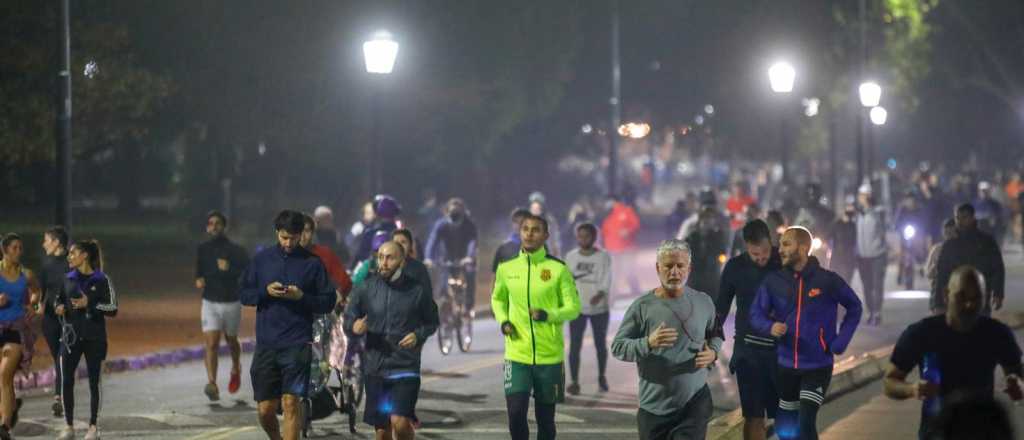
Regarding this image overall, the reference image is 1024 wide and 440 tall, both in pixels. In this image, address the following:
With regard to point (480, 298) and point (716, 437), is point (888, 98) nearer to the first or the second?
point (480, 298)

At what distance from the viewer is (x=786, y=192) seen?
119 ft

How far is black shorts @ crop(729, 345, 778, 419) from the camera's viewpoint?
10.5m

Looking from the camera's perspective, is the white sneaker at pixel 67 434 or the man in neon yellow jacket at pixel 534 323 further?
the white sneaker at pixel 67 434

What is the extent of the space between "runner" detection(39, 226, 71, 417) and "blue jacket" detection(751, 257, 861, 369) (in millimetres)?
5391

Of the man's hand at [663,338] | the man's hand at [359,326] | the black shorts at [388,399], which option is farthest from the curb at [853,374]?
the man's hand at [663,338]

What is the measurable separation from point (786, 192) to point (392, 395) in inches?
1035

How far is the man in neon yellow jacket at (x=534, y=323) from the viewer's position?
34.9 feet

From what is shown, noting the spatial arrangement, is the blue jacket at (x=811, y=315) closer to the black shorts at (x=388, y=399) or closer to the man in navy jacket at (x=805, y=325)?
the man in navy jacket at (x=805, y=325)

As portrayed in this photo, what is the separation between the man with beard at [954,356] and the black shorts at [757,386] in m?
2.78

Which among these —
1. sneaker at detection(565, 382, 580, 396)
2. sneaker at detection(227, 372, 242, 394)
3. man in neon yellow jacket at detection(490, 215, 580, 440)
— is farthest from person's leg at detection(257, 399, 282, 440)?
sneaker at detection(565, 382, 580, 396)

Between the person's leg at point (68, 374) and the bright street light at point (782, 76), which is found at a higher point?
the bright street light at point (782, 76)

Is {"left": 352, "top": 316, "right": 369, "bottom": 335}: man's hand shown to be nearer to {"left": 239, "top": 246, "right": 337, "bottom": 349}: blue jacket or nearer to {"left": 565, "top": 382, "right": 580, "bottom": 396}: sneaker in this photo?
{"left": 239, "top": 246, "right": 337, "bottom": 349}: blue jacket

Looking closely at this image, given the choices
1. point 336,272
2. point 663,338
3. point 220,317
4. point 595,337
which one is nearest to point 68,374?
point 336,272

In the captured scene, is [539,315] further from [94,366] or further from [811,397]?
[94,366]
